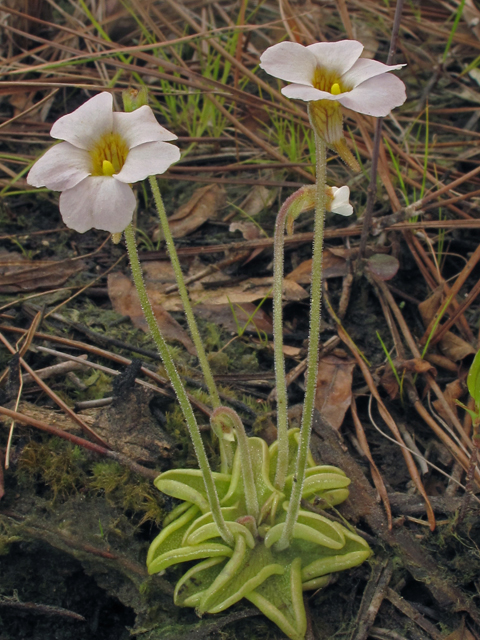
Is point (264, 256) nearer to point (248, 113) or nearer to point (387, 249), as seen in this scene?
point (387, 249)

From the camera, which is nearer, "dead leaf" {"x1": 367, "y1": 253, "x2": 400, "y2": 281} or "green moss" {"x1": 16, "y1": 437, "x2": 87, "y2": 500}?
"green moss" {"x1": 16, "y1": 437, "x2": 87, "y2": 500}

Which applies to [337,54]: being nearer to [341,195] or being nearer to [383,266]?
[341,195]

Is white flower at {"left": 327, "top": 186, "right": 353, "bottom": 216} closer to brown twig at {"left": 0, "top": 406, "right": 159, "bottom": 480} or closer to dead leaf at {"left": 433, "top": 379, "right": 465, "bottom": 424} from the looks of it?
dead leaf at {"left": 433, "top": 379, "right": 465, "bottom": 424}

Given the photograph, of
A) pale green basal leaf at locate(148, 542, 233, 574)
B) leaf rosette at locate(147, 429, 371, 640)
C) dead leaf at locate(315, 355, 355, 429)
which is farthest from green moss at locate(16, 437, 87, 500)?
dead leaf at locate(315, 355, 355, 429)

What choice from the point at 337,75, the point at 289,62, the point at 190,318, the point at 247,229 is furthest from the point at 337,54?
the point at 247,229

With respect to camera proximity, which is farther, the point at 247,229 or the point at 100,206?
the point at 247,229

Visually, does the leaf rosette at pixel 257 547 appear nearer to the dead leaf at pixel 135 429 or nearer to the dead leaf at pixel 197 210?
the dead leaf at pixel 135 429

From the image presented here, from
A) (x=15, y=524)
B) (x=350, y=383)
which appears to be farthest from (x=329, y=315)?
(x=15, y=524)
